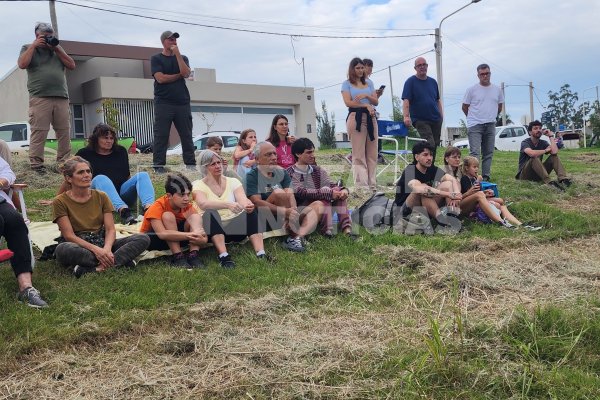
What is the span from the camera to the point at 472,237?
17.1ft

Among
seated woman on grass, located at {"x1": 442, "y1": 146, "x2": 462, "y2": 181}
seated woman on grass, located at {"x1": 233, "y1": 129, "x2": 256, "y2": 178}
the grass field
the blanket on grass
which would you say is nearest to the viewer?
the grass field

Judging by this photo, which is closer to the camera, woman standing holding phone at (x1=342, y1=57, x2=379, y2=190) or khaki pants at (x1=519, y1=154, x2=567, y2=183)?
woman standing holding phone at (x1=342, y1=57, x2=379, y2=190)

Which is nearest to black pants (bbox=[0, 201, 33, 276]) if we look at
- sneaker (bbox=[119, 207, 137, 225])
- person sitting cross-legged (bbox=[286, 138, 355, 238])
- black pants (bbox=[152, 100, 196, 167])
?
sneaker (bbox=[119, 207, 137, 225])

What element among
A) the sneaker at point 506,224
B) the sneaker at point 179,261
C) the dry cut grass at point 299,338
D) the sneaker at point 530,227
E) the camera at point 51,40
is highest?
the camera at point 51,40

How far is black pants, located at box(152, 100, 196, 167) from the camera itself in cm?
723

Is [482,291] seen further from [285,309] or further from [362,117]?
[362,117]

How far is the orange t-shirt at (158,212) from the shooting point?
174 inches

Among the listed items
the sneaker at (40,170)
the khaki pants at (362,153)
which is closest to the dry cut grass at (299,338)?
the khaki pants at (362,153)

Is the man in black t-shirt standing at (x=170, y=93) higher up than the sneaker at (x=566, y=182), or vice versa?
the man in black t-shirt standing at (x=170, y=93)

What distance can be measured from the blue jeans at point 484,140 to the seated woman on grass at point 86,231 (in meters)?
5.48

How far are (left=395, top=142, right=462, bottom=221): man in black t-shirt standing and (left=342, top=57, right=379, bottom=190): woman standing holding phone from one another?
1262 millimetres

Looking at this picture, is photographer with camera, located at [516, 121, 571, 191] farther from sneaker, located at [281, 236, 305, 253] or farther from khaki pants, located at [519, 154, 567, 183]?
sneaker, located at [281, 236, 305, 253]

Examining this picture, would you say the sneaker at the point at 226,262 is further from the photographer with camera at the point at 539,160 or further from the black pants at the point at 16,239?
the photographer with camera at the point at 539,160

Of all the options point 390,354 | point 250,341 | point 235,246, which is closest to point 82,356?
point 250,341
